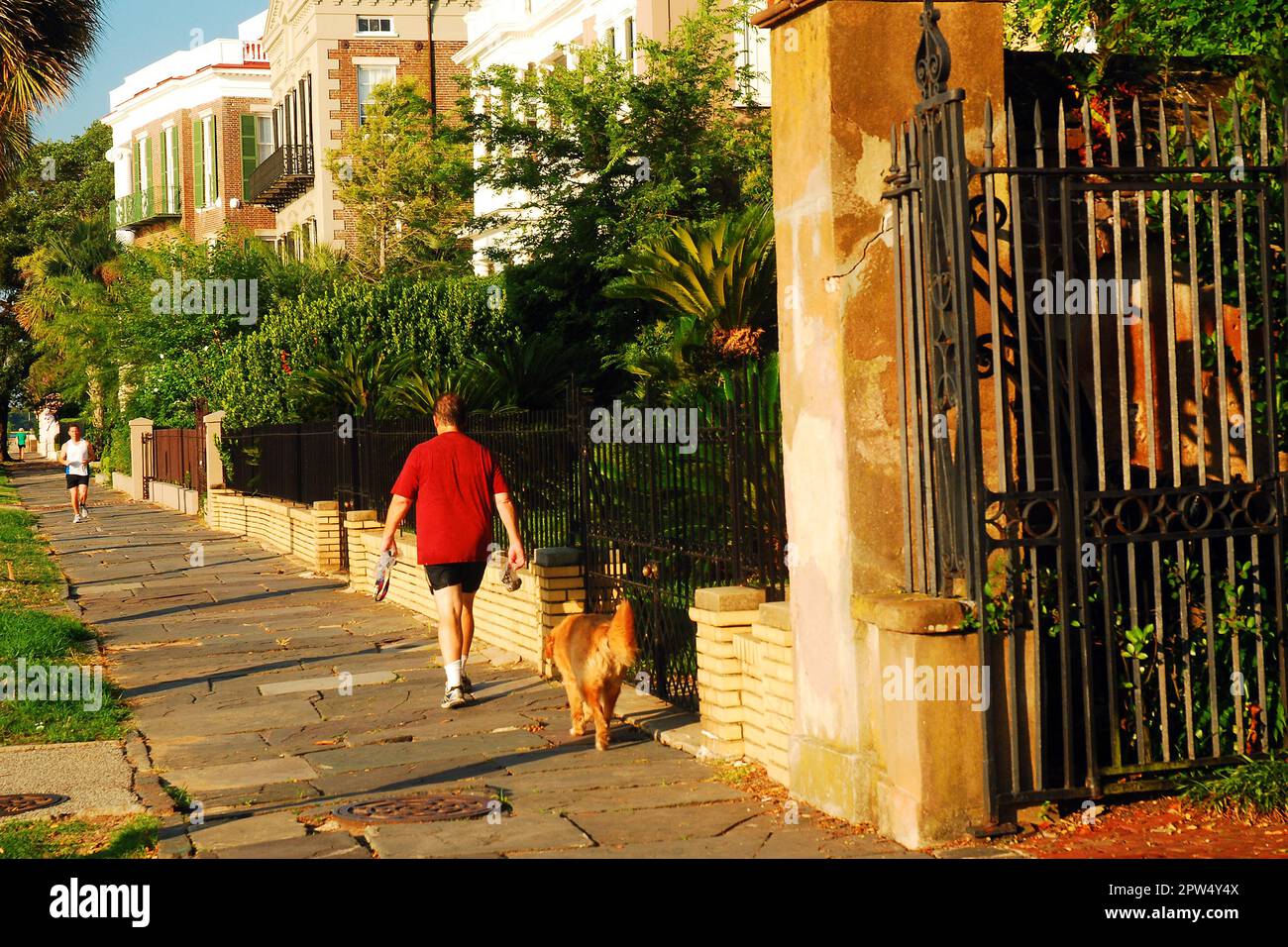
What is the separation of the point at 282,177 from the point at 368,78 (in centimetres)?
451

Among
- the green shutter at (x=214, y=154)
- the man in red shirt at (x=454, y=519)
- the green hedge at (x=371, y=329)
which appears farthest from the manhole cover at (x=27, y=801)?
the green shutter at (x=214, y=154)

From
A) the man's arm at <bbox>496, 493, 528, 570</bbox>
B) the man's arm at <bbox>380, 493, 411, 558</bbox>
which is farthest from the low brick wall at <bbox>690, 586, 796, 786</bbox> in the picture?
the man's arm at <bbox>380, 493, 411, 558</bbox>

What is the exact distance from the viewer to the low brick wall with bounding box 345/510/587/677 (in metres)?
11.3

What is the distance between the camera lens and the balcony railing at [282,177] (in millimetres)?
43719

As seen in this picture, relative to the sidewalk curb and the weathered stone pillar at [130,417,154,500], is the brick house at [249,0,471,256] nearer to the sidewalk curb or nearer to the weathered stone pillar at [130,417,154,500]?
the weathered stone pillar at [130,417,154,500]

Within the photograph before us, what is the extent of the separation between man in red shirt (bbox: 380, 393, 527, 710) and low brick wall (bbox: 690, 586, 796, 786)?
217 centimetres

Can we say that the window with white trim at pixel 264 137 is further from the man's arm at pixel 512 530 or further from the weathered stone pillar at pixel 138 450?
the man's arm at pixel 512 530

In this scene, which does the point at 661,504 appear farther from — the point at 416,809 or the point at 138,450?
the point at 138,450

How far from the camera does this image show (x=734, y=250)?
52.1 ft

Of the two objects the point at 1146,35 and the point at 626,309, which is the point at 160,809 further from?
the point at 626,309

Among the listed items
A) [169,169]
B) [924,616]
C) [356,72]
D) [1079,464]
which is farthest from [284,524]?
[169,169]

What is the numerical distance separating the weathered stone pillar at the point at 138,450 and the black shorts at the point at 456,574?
3365 centimetres
